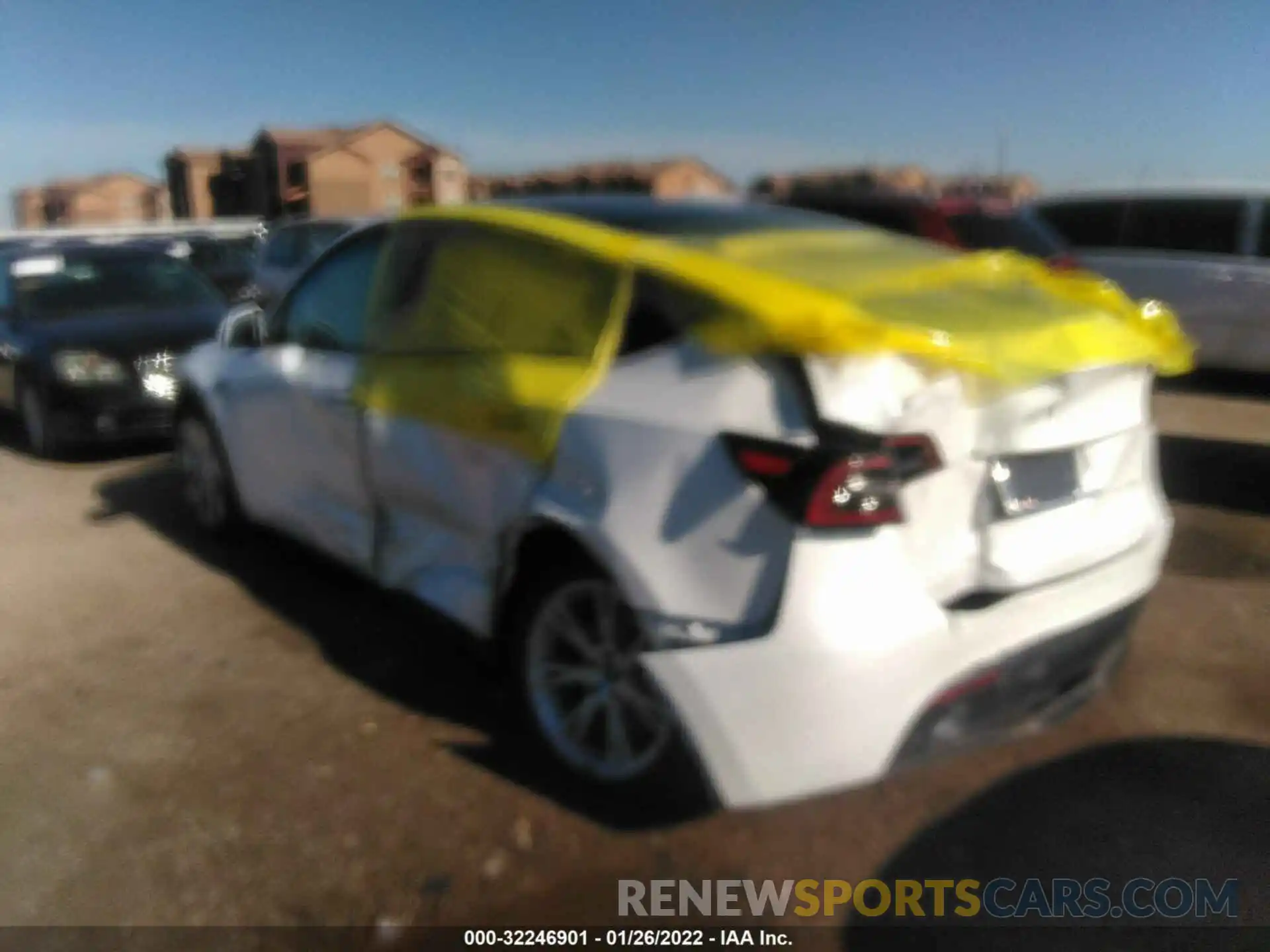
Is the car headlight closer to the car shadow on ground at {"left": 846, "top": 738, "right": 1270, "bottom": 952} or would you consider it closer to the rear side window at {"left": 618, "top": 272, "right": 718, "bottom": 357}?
the rear side window at {"left": 618, "top": 272, "right": 718, "bottom": 357}

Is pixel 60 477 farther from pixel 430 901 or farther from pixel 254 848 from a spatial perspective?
pixel 430 901

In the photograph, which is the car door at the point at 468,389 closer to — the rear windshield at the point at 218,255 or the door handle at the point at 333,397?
the door handle at the point at 333,397

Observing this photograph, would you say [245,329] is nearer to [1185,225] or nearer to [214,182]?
[1185,225]

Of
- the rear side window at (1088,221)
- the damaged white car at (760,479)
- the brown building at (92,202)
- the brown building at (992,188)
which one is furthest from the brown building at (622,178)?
the damaged white car at (760,479)

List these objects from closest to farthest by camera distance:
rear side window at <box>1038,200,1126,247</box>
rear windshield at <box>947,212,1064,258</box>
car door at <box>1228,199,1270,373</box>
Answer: car door at <box>1228,199,1270,373</box> → rear windshield at <box>947,212,1064,258</box> → rear side window at <box>1038,200,1126,247</box>

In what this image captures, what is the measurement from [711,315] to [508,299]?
0.88 meters

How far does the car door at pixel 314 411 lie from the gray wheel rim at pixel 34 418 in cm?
350

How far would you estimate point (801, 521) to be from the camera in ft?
8.41

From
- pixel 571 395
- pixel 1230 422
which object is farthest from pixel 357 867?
pixel 1230 422

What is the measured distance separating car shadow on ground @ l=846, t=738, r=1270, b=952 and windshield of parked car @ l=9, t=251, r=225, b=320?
7.34 metres

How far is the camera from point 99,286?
8648 millimetres

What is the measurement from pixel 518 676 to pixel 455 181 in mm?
48562

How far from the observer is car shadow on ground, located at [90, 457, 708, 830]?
321 centimetres

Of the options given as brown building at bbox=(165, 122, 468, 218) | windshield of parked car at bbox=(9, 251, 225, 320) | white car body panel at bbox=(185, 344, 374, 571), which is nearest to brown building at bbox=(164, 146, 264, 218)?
brown building at bbox=(165, 122, 468, 218)
